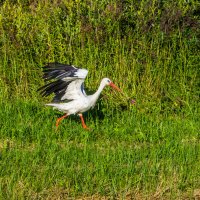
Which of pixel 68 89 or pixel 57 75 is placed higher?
pixel 57 75

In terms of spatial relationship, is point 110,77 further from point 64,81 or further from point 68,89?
point 64,81

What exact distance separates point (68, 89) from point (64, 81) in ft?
0.77

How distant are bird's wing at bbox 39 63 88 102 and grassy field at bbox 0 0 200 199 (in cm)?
33

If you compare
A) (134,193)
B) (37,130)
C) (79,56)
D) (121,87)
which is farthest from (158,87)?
(134,193)

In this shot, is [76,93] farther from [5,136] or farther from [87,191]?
[87,191]

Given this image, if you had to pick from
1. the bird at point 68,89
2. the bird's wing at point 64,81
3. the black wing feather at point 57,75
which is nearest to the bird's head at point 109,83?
the bird at point 68,89

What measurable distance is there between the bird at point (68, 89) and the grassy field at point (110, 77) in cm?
19

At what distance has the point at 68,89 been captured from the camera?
928 centimetres

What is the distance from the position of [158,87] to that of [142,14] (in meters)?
1.18

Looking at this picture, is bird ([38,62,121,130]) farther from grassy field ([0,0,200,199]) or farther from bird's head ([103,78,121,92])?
grassy field ([0,0,200,199])

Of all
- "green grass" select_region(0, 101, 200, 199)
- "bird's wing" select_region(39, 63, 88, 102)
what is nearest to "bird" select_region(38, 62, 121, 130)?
"bird's wing" select_region(39, 63, 88, 102)

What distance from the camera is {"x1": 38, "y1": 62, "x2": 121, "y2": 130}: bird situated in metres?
8.95

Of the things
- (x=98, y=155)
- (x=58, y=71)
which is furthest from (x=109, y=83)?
(x=98, y=155)

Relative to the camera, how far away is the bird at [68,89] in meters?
8.95
